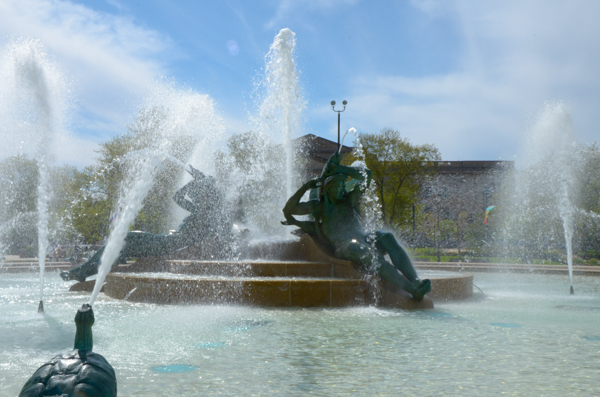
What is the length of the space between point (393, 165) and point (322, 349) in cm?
3308

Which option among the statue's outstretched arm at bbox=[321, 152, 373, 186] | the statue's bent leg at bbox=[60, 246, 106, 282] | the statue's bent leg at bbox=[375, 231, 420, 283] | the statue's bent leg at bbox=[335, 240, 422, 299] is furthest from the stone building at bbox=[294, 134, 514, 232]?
the statue's bent leg at bbox=[335, 240, 422, 299]

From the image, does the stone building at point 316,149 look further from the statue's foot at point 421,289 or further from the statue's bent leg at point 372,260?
the statue's foot at point 421,289

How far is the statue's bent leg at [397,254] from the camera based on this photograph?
8166mm

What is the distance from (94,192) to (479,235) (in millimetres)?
28297

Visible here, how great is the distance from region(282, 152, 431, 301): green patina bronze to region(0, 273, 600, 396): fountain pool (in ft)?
2.64

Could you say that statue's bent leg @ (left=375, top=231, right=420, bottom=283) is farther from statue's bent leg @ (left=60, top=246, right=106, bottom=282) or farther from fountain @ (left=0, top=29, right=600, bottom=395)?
statue's bent leg @ (left=60, top=246, right=106, bottom=282)

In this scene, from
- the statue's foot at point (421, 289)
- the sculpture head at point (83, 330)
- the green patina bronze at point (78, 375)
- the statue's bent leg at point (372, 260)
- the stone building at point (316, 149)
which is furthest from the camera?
the stone building at point (316, 149)

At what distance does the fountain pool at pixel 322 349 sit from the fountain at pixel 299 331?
0.02 meters

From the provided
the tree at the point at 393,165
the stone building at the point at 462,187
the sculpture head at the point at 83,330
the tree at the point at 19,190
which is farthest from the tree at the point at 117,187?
the stone building at the point at 462,187

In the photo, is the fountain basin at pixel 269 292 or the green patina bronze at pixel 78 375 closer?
the green patina bronze at pixel 78 375

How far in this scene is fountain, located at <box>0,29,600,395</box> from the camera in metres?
3.79

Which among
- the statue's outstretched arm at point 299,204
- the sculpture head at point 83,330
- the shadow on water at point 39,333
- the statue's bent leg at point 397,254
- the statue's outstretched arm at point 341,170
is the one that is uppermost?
the statue's outstretched arm at point 341,170

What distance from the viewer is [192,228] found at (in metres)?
11.2

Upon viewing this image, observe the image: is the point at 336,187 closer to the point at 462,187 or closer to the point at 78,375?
the point at 78,375
